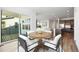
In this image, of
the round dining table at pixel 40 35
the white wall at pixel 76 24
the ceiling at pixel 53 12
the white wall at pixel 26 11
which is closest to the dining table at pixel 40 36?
the round dining table at pixel 40 35

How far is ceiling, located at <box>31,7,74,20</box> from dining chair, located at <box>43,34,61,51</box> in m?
0.37

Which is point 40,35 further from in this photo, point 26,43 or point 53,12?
point 53,12

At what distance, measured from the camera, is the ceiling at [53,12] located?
2.00 m

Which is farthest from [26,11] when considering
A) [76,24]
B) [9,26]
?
[76,24]

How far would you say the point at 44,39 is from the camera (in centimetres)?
207

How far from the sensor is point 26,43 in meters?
2.06

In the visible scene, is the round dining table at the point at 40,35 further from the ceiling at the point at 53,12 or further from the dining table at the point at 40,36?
the ceiling at the point at 53,12

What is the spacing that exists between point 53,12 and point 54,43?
56 cm

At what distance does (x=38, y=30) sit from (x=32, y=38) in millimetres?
183

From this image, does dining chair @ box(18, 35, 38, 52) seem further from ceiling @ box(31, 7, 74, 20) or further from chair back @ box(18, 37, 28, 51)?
ceiling @ box(31, 7, 74, 20)

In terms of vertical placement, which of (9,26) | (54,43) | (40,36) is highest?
(9,26)

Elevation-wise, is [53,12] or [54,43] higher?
[53,12]
